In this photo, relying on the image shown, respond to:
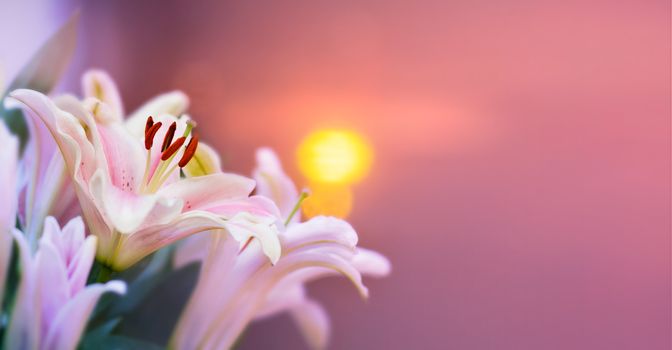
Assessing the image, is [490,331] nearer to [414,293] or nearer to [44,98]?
[414,293]

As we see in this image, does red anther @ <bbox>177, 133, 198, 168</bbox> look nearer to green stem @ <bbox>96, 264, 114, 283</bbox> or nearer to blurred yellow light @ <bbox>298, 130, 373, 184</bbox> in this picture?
green stem @ <bbox>96, 264, 114, 283</bbox>

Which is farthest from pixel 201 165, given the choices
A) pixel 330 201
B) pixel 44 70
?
pixel 330 201

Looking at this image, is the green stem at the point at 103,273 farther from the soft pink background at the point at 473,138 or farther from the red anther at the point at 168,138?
the soft pink background at the point at 473,138

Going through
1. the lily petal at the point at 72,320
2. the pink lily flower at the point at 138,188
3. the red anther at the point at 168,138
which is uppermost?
the red anther at the point at 168,138

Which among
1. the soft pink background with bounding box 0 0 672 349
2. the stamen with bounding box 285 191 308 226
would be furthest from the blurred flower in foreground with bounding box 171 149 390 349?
the soft pink background with bounding box 0 0 672 349

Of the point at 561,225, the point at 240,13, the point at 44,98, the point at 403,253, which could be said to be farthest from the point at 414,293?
the point at 44,98

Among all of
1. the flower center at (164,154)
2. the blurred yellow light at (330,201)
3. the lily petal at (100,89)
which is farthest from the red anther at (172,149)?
the blurred yellow light at (330,201)

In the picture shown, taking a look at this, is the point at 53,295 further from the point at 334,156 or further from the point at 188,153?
the point at 334,156
